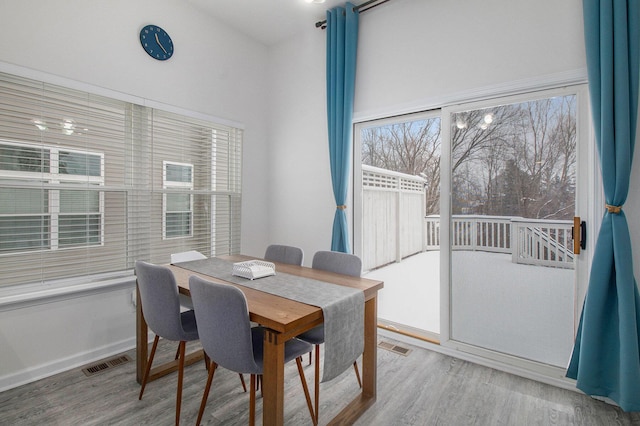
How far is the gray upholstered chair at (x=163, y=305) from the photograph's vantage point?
70.0 inches

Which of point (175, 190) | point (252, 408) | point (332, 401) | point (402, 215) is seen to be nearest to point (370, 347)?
point (332, 401)

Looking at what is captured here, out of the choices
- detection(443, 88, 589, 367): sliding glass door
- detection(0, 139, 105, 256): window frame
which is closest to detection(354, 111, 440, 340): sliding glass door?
detection(443, 88, 589, 367): sliding glass door

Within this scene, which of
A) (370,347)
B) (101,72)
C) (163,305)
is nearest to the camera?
(163,305)

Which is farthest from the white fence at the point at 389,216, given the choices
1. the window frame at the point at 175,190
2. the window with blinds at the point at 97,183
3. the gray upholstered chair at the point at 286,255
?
the window frame at the point at 175,190

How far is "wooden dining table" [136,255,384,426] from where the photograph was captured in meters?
1.41

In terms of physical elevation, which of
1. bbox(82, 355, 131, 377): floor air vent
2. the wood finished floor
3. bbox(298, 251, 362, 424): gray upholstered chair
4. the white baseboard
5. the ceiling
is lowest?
the wood finished floor

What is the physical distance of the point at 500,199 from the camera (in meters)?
2.46

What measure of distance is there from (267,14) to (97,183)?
7.50 feet

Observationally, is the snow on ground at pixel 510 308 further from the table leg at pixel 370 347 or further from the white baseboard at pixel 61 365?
the white baseboard at pixel 61 365

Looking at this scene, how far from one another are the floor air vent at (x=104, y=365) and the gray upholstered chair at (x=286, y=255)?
138 cm

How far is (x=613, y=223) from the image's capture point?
75.5 inches

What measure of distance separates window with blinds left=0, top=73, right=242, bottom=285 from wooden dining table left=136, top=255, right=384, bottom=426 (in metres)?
0.76

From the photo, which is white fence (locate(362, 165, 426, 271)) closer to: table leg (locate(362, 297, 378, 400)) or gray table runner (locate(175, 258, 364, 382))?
table leg (locate(362, 297, 378, 400))

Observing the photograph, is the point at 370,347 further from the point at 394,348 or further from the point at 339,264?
the point at 394,348
